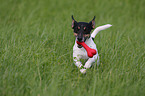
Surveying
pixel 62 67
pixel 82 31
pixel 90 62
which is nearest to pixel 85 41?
pixel 82 31

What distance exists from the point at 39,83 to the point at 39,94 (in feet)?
0.88

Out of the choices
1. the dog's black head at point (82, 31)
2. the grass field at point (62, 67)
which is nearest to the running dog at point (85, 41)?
the dog's black head at point (82, 31)

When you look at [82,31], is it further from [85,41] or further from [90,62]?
[90,62]

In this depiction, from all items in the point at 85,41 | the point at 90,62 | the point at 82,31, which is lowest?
the point at 90,62

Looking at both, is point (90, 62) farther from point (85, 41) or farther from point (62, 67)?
point (62, 67)

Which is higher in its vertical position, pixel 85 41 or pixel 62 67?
pixel 85 41

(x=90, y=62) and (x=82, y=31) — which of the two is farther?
(x=90, y=62)

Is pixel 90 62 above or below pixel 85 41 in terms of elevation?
below

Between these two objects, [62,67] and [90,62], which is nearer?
[62,67]

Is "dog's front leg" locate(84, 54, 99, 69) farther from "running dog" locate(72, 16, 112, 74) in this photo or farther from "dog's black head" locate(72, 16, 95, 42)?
"dog's black head" locate(72, 16, 95, 42)

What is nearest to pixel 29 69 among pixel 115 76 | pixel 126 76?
pixel 115 76

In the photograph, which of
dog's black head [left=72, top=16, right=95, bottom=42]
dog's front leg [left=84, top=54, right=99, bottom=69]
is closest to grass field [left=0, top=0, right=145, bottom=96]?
dog's front leg [left=84, top=54, right=99, bottom=69]

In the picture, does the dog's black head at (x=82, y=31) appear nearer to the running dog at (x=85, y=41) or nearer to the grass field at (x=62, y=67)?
the running dog at (x=85, y=41)

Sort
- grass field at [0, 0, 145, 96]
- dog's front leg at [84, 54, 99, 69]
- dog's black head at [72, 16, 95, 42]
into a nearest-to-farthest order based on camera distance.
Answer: grass field at [0, 0, 145, 96] → dog's black head at [72, 16, 95, 42] → dog's front leg at [84, 54, 99, 69]
